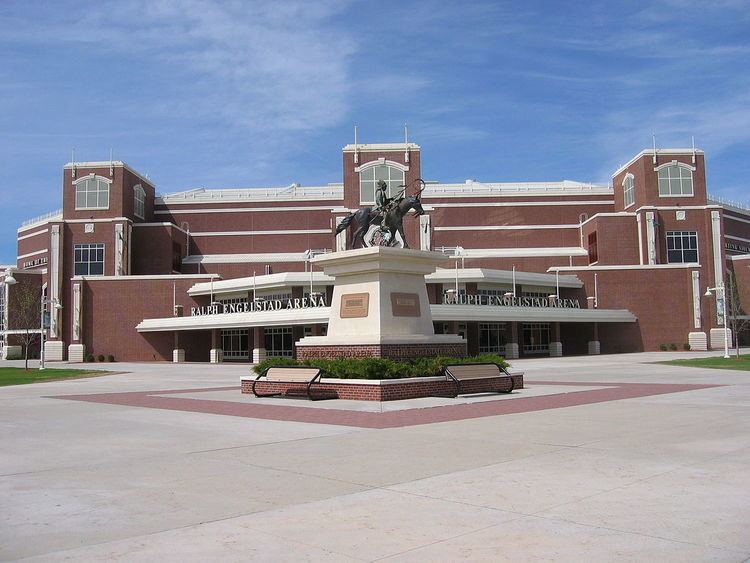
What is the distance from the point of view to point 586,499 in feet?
25.1

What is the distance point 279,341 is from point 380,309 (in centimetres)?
3964

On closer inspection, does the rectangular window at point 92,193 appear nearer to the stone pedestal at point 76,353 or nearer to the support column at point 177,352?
the stone pedestal at point 76,353

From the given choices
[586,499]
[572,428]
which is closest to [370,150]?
[572,428]

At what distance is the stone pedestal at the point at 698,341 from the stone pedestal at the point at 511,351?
17070 mm

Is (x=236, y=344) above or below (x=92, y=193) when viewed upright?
below

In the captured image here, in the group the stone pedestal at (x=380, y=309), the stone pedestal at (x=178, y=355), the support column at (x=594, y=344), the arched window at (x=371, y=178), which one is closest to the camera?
the stone pedestal at (x=380, y=309)

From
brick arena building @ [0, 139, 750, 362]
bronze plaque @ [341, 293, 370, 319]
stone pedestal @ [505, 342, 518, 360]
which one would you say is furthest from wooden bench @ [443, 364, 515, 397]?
stone pedestal @ [505, 342, 518, 360]

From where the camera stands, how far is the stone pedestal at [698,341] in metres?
62.8

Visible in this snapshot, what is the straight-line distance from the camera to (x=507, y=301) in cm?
5728

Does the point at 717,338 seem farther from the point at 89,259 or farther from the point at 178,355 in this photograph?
the point at 89,259

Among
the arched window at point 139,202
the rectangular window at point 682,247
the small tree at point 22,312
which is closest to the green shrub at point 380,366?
the rectangular window at point 682,247

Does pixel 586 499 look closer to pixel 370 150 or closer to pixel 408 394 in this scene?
pixel 408 394

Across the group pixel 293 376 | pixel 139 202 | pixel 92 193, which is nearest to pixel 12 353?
pixel 92 193

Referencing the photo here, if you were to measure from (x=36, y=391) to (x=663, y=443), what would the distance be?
22.3 metres
